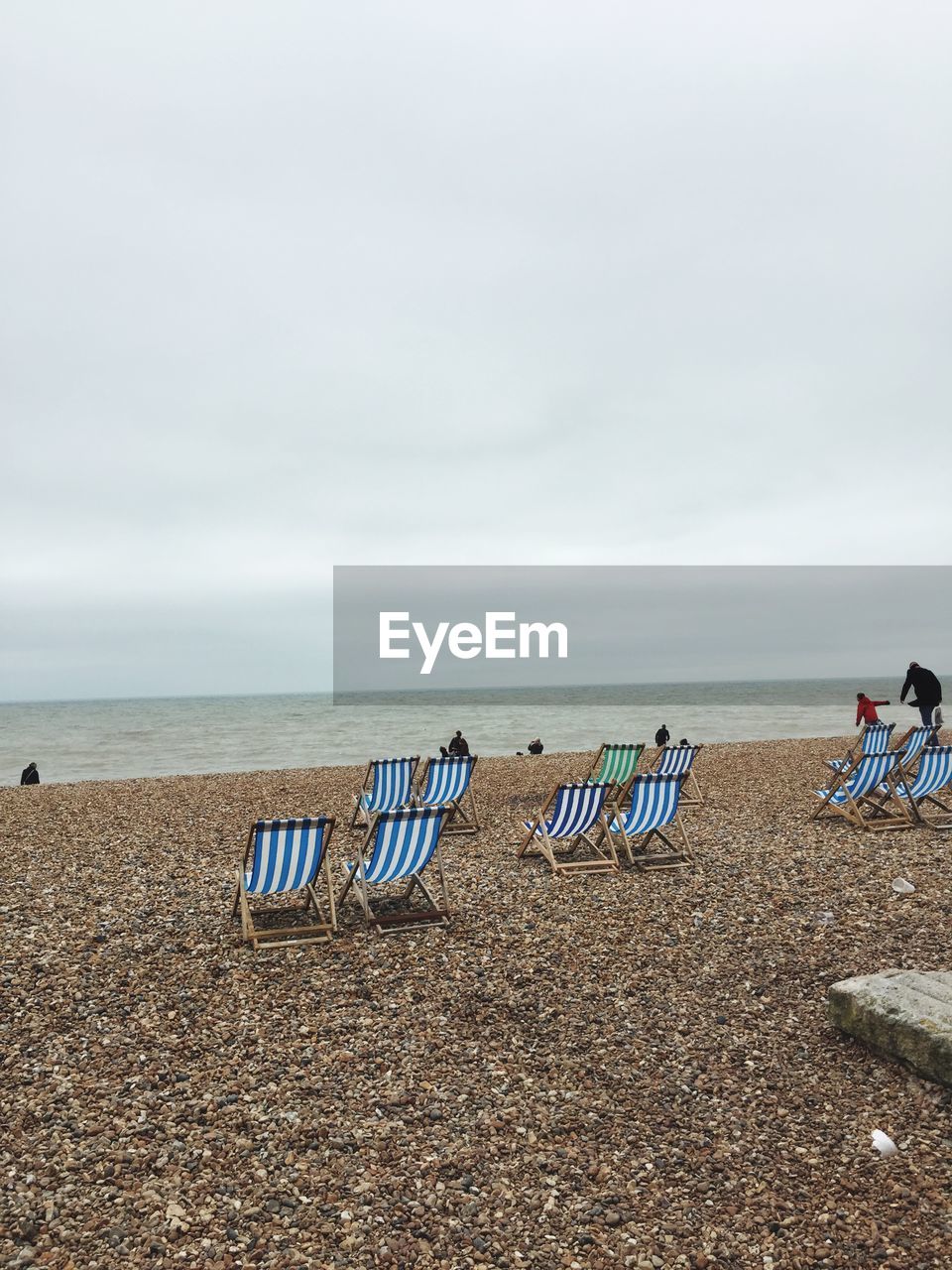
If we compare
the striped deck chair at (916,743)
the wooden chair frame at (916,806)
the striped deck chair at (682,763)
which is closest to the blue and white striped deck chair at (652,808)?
the striped deck chair at (682,763)

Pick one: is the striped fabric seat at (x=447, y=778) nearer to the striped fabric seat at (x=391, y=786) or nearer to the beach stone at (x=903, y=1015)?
the striped fabric seat at (x=391, y=786)

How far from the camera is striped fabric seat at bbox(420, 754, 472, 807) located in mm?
9055

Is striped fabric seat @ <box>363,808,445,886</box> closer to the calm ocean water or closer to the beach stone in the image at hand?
the beach stone

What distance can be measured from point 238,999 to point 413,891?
7.38ft

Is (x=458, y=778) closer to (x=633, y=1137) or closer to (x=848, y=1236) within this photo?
(x=633, y=1137)

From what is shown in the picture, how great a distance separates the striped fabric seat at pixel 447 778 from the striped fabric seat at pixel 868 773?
421 cm

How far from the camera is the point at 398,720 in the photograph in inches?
1928

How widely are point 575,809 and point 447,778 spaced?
2221 millimetres

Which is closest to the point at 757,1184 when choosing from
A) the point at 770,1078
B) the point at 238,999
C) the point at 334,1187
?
the point at 770,1078

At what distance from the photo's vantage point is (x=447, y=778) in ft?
30.0

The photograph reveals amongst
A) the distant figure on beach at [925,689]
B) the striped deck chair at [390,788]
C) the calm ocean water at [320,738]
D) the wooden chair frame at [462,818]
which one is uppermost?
the distant figure on beach at [925,689]

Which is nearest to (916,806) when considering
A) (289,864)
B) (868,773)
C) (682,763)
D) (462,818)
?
(868,773)

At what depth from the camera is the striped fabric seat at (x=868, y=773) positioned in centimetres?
866

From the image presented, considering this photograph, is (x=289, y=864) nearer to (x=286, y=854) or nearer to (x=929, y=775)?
(x=286, y=854)
